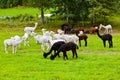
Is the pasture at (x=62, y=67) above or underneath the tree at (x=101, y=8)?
above

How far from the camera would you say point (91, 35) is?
4178 centimetres

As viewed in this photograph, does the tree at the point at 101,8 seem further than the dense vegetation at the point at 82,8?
No

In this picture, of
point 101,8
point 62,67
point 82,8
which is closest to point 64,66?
point 62,67

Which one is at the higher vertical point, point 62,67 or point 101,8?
point 62,67

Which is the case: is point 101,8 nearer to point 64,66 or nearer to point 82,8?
point 82,8

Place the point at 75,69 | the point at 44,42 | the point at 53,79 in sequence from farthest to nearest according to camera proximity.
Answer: the point at 44,42
the point at 75,69
the point at 53,79

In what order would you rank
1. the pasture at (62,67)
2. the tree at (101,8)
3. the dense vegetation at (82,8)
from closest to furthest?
the pasture at (62,67), the tree at (101,8), the dense vegetation at (82,8)

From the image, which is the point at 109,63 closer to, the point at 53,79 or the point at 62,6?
the point at 53,79

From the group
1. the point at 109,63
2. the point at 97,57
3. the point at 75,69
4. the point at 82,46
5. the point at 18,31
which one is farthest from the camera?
the point at 18,31

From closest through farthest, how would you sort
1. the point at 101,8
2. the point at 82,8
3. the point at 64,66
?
the point at 64,66
the point at 101,8
the point at 82,8

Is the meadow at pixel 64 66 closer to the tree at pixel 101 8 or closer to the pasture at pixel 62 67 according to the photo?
the pasture at pixel 62 67

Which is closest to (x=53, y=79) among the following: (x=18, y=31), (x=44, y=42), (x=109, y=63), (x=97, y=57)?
(x=109, y=63)

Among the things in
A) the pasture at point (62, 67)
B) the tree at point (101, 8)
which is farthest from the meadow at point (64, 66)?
the tree at point (101, 8)

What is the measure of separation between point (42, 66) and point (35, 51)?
7.42 metres
